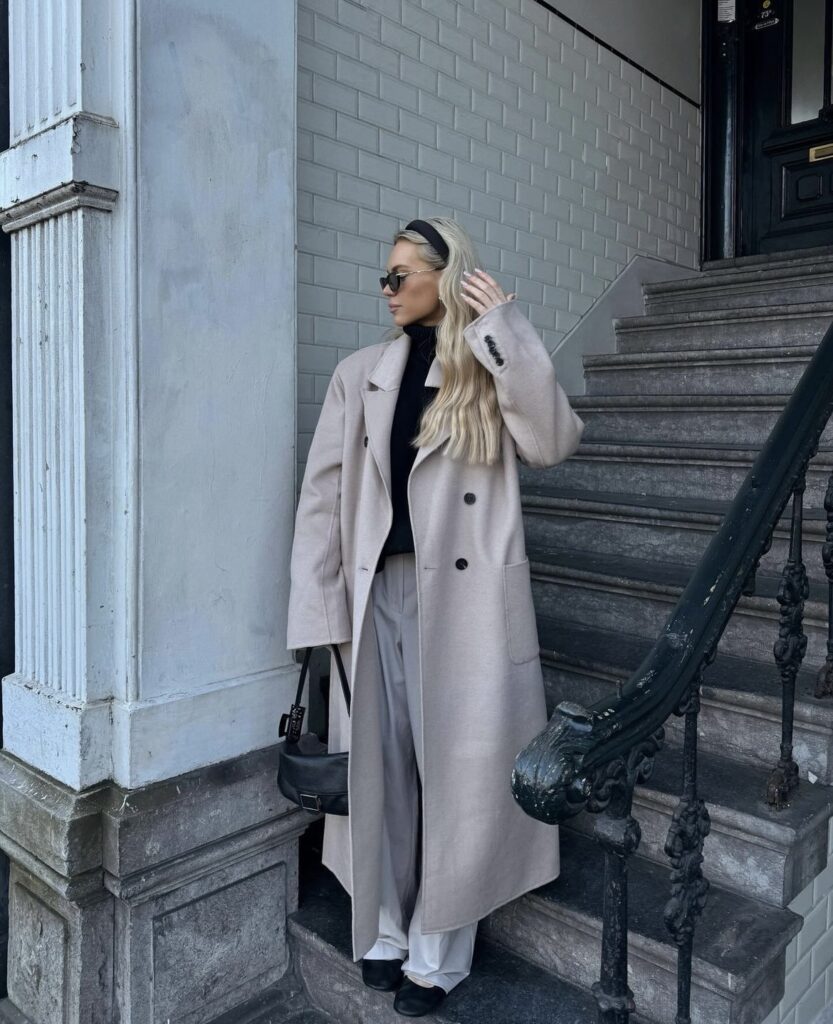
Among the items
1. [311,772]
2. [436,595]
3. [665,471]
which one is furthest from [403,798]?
[665,471]

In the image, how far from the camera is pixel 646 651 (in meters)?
2.67

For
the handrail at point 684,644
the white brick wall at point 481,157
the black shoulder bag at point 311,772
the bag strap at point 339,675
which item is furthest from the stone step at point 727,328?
the black shoulder bag at point 311,772

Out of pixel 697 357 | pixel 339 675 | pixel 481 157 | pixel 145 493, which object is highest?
pixel 481 157

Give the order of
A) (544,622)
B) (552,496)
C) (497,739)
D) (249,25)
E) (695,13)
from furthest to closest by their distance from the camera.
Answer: (695,13) < (552,496) < (544,622) < (249,25) < (497,739)

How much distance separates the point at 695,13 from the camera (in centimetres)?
504

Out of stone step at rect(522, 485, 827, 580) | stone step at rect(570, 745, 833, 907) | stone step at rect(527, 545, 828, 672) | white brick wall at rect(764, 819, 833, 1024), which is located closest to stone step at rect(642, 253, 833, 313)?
stone step at rect(522, 485, 827, 580)

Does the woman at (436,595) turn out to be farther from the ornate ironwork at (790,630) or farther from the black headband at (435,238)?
the ornate ironwork at (790,630)

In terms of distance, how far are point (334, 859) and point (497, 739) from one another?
0.59 meters

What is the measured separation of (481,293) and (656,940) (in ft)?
4.73

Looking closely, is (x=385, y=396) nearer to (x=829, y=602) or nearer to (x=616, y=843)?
(x=616, y=843)

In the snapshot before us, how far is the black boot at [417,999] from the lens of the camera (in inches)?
76.3

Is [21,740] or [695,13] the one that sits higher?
[695,13]

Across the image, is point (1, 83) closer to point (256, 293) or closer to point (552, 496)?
point (256, 293)

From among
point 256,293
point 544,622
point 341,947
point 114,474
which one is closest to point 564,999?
point 341,947
